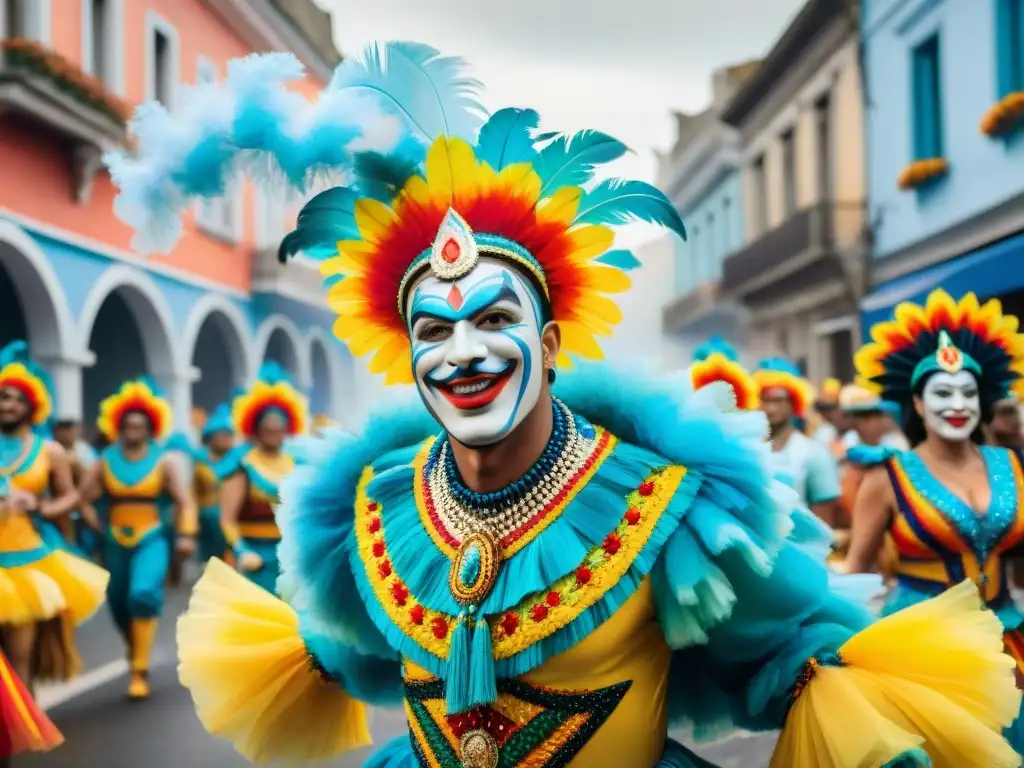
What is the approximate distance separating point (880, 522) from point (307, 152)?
266 centimetres

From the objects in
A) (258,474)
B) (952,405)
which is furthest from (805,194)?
(952,405)

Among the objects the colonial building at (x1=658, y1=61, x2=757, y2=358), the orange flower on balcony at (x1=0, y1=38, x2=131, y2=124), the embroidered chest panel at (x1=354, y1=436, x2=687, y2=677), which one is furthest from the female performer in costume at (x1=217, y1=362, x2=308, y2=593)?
the colonial building at (x1=658, y1=61, x2=757, y2=358)

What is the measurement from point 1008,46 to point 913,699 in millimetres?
10287

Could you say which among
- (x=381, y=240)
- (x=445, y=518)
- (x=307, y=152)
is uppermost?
(x=307, y=152)

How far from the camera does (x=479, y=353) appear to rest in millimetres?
2232

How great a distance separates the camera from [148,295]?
13.6 metres

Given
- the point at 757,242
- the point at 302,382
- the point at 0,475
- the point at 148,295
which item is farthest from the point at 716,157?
the point at 0,475

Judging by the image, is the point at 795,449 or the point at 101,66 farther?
the point at 101,66

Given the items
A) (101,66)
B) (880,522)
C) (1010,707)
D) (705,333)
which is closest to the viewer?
(1010,707)

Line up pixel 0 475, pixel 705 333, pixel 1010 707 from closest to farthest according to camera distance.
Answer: pixel 1010 707 < pixel 0 475 < pixel 705 333

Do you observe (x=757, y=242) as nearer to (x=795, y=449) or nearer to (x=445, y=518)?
(x=795, y=449)

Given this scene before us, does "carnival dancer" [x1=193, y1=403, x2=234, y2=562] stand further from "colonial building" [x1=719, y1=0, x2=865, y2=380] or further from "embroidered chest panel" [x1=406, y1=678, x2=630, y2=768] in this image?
"colonial building" [x1=719, y1=0, x2=865, y2=380]

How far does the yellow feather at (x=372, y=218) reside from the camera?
2.38 metres

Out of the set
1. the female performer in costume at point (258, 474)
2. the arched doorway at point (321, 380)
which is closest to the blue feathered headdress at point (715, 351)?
the female performer in costume at point (258, 474)
